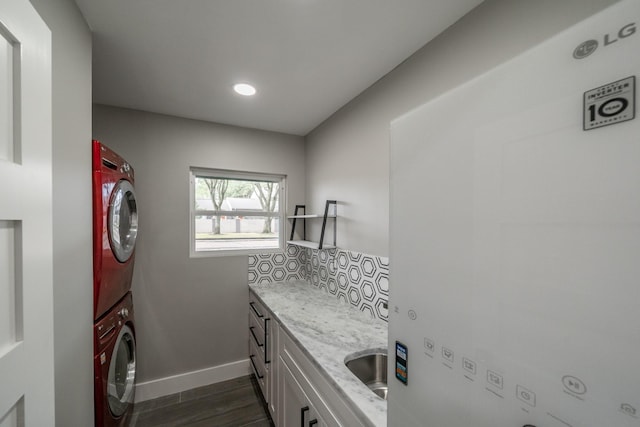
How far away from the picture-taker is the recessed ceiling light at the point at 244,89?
1797 millimetres

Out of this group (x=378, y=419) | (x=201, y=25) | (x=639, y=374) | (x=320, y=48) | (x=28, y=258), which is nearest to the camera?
(x=639, y=374)

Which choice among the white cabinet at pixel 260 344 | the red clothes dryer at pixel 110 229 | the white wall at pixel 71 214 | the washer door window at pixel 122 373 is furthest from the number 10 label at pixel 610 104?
the washer door window at pixel 122 373

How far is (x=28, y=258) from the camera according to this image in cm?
55

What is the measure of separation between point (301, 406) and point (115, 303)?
127cm

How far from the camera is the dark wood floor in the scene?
1.93 metres

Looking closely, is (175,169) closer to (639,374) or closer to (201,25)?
(201,25)

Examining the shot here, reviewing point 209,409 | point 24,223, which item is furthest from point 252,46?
point 209,409

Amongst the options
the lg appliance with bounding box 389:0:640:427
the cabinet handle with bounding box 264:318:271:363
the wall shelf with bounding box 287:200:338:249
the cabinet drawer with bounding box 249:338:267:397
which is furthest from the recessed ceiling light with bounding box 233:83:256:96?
the cabinet drawer with bounding box 249:338:267:397

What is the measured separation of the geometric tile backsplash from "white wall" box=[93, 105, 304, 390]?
0.25 m

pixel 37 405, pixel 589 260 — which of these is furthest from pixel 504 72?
pixel 37 405

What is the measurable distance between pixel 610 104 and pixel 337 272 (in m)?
2.00

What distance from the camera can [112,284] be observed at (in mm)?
1433

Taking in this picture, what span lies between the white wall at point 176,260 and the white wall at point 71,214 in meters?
1.00

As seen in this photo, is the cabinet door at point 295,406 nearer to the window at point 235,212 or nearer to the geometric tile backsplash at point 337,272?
the geometric tile backsplash at point 337,272
